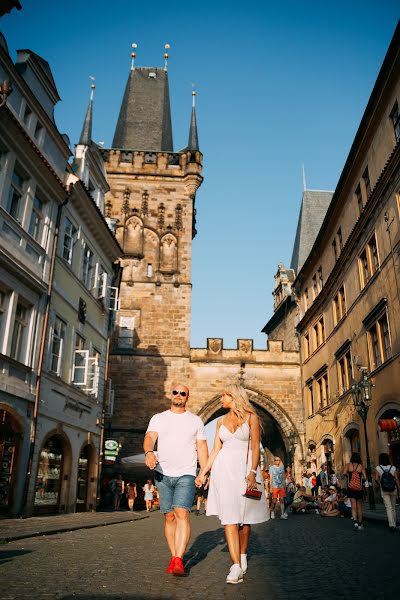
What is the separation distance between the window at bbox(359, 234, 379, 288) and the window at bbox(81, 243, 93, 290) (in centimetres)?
980

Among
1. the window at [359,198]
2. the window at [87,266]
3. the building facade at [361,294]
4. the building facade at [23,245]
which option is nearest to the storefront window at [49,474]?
the building facade at [23,245]

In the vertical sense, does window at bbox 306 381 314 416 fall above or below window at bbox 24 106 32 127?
below

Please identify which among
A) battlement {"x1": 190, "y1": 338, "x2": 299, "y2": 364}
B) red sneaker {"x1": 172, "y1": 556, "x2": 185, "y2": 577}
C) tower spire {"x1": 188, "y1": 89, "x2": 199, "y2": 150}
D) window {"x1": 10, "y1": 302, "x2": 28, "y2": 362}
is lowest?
red sneaker {"x1": 172, "y1": 556, "x2": 185, "y2": 577}

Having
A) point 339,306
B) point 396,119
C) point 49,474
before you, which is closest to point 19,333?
point 49,474

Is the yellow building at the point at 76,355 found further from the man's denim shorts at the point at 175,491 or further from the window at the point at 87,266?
the man's denim shorts at the point at 175,491

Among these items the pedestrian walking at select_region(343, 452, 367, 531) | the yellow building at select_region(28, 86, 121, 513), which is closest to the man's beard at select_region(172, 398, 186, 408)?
the pedestrian walking at select_region(343, 452, 367, 531)

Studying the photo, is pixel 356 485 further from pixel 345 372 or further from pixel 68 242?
pixel 345 372

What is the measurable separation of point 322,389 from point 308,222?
567 inches

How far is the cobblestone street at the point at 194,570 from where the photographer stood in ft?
12.0

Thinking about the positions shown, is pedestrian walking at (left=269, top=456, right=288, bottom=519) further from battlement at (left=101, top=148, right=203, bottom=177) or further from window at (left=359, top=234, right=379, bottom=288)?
battlement at (left=101, top=148, right=203, bottom=177)

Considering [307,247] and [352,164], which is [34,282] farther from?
[307,247]

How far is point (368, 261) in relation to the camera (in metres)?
18.9

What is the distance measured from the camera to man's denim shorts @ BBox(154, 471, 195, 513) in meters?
4.54

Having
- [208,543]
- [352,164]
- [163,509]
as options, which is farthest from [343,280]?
[163,509]
